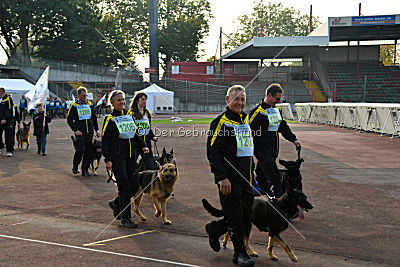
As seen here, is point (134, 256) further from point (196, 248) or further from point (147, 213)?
point (147, 213)

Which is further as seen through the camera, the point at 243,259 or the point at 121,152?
the point at 121,152

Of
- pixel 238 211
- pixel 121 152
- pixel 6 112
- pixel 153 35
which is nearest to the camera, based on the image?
pixel 238 211

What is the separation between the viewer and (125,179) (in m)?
6.40

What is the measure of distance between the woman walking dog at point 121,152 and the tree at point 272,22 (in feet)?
272

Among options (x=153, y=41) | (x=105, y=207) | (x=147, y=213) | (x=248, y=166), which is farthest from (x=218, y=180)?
(x=153, y=41)

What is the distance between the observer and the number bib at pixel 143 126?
8273 mm

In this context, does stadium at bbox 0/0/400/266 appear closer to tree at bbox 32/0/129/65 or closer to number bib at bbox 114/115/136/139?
number bib at bbox 114/115/136/139

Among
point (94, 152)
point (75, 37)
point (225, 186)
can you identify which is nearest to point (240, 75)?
point (75, 37)

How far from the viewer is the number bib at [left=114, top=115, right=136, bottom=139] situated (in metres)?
6.48

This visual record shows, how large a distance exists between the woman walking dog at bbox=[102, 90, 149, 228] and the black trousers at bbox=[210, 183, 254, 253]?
198 centimetres

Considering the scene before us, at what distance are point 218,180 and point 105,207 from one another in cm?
342

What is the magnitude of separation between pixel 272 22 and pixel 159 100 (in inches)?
2217

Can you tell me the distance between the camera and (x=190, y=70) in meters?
58.2

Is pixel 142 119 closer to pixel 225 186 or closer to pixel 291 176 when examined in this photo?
pixel 291 176
